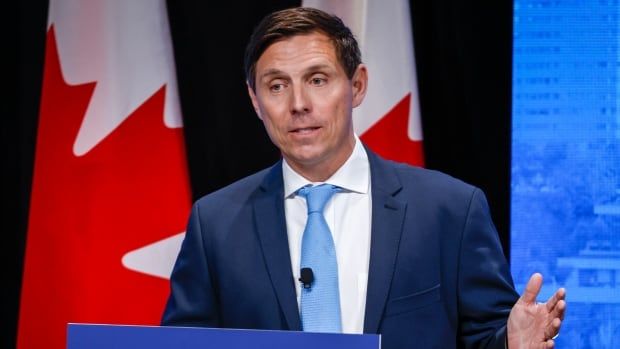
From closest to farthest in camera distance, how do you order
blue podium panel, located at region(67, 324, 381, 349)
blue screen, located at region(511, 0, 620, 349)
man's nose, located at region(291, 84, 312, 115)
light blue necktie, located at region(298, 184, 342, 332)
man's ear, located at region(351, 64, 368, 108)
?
blue podium panel, located at region(67, 324, 381, 349) < light blue necktie, located at region(298, 184, 342, 332) < man's nose, located at region(291, 84, 312, 115) < man's ear, located at region(351, 64, 368, 108) < blue screen, located at region(511, 0, 620, 349)

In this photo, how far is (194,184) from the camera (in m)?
2.88

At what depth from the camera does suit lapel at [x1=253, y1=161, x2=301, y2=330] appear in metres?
1.83

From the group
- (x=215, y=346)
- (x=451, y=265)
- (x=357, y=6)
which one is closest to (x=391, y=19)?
(x=357, y=6)

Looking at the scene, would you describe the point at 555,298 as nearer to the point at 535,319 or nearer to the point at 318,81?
the point at 535,319

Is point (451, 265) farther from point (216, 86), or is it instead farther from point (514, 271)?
point (216, 86)

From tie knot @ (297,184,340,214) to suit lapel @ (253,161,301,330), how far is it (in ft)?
0.24

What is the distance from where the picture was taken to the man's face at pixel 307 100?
1.91 meters

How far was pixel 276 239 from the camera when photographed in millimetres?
1913

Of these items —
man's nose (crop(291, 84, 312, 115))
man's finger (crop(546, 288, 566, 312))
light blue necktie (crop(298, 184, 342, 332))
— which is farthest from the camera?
man's nose (crop(291, 84, 312, 115))

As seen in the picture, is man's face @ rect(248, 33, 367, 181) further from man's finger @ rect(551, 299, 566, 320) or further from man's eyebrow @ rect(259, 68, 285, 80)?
man's finger @ rect(551, 299, 566, 320)

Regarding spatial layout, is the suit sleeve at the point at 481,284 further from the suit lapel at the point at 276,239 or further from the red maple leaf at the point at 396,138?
the red maple leaf at the point at 396,138

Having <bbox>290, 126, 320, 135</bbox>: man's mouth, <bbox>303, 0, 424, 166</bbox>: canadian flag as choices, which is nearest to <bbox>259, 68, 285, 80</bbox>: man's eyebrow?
<bbox>290, 126, 320, 135</bbox>: man's mouth

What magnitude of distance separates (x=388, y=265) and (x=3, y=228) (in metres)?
1.60

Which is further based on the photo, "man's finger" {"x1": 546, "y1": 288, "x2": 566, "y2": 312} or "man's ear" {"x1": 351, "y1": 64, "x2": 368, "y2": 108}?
"man's ear" {"x1": 351, "y1": 64, "x2": 368, "y2": 108}
